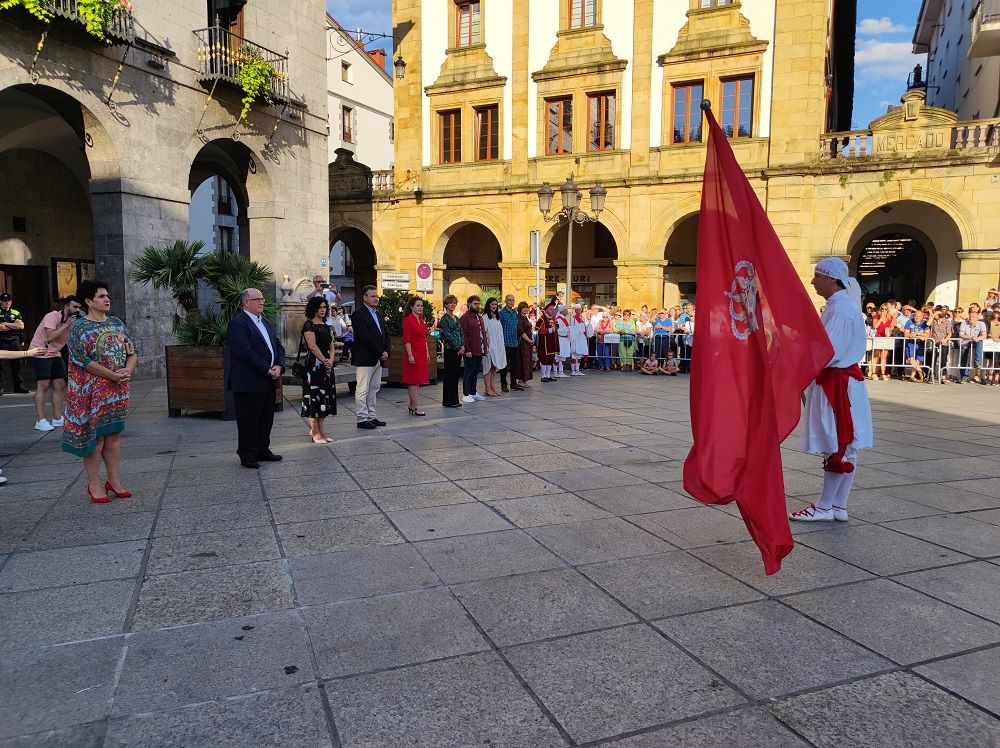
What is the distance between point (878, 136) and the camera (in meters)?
21.5

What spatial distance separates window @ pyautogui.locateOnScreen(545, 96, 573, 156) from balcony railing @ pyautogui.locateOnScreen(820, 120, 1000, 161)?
8249 mm

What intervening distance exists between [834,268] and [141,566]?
204 inches

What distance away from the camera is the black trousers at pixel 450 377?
1156cm

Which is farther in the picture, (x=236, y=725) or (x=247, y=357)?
(x=247, y=357)

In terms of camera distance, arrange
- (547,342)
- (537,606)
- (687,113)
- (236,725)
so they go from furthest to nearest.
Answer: (687,113), (547,342), (537,606), (236,725)

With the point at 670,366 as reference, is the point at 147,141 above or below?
above

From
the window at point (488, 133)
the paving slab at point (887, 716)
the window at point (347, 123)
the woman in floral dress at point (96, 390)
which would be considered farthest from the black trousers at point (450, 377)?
the window at point (347, 123)

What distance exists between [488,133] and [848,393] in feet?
76.3

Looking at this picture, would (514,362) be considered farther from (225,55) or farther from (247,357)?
(225,55)

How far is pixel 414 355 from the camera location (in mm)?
10797

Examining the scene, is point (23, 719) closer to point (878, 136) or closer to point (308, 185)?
point (308, 185)

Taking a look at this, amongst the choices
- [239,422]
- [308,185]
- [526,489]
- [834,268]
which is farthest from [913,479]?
[308,185]

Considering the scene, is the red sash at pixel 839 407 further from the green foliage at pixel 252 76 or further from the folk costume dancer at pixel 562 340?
the green foliage at pixel 252 76

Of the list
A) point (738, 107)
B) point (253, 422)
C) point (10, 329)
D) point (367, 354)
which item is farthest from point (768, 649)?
point (738, 107)
